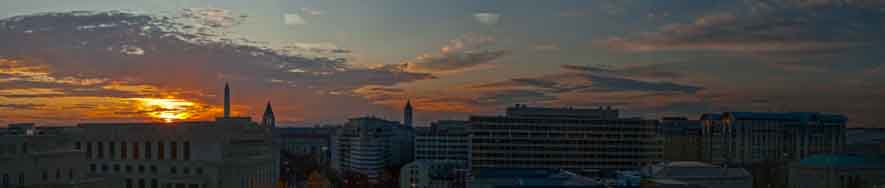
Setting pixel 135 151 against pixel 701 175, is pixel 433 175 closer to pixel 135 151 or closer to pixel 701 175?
pixel 701 175

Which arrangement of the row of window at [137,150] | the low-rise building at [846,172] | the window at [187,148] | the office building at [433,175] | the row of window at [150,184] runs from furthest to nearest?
the office building at [433,175]
the low-rise building at [846,172]
the row of window at [150,184]
the row of window at [137,150]
the window at [187,148]

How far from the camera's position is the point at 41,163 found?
39.0 m

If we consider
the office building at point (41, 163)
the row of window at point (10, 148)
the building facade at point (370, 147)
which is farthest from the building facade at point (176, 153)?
the building facade at point (370, 147)

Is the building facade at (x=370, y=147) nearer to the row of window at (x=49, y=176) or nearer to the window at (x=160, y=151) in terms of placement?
the window at (x=160, y=151)

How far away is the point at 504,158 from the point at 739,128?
157ft

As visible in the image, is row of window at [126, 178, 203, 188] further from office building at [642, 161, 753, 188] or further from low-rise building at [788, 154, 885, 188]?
low-rise building at [788, 154, 885, 188]

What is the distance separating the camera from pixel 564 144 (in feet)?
374

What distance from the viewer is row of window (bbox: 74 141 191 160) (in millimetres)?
49469

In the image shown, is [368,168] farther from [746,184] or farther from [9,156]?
[9,156]

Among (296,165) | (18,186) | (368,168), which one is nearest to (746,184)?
(18,186)

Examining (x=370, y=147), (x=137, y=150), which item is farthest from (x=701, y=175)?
(x=370, y=147)

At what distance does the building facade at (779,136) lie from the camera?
128812mm

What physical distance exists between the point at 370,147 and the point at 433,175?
120 feet

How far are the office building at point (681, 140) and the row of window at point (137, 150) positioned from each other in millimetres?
109068
